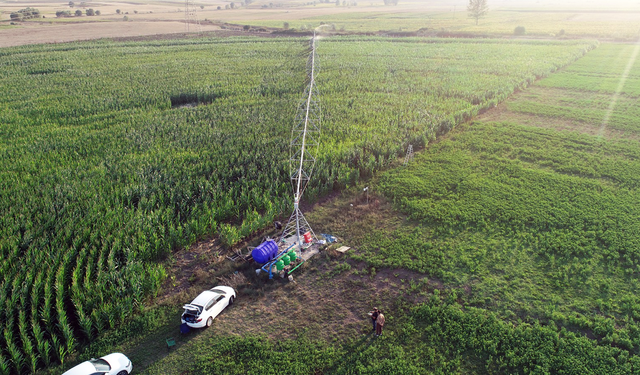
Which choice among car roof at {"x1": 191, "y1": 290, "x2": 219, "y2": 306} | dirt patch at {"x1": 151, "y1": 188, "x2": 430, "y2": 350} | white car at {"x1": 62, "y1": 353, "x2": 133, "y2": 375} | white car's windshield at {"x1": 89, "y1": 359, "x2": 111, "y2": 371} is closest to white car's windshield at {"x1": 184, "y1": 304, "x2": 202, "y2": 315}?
car roof at {"x1": 191, "y1": 290, "x2": 219, "y2": 306}

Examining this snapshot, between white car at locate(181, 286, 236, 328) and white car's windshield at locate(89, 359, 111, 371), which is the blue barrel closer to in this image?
white car at locate(181, 286, 236, 328)

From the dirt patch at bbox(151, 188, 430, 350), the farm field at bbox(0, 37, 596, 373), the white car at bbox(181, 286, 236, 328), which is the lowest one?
the dirt patch at bbox(151, 188, 430, 350)

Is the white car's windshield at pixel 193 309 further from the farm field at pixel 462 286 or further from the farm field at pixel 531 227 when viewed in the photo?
the farm field at pixel 531 227

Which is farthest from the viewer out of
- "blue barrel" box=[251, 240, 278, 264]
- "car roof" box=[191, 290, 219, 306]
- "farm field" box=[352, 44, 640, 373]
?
"blue barrel" box=[251, 240, 278, 264]

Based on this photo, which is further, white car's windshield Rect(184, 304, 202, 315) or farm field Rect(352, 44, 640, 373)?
farm field Rect(352, 44, 640, 373)

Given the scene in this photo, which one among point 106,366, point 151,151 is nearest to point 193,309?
point 106,366

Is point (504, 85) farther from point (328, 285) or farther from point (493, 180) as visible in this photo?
point (328, 285)

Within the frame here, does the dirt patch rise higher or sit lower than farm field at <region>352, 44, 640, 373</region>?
lower
